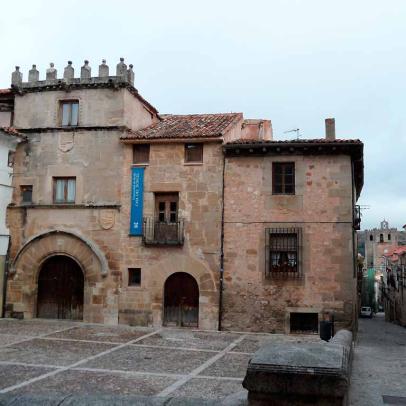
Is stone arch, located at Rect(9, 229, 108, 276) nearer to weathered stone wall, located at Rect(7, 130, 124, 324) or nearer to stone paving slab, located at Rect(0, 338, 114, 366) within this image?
weathered stone wall, located at Rect(7, 130, 124, 324)

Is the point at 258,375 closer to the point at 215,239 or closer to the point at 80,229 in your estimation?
the point at 215,239

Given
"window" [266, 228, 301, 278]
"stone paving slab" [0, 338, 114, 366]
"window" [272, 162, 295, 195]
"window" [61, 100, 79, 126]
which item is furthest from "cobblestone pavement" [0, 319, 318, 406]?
"window" [61, 100, 79, 126]

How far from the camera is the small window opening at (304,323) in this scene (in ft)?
58.3

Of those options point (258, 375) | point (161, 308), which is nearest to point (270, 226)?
point (161, 308)

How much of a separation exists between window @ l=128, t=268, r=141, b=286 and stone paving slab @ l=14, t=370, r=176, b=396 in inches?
333

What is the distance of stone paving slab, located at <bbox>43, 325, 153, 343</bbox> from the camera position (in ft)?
52.2

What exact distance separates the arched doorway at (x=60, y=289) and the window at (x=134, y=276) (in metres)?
2.10

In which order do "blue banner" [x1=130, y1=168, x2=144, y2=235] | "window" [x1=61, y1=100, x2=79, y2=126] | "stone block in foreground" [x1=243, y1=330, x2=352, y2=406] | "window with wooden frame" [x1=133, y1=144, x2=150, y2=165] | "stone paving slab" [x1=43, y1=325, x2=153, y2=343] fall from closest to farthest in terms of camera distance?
"stone block in foreground" [x1=243, y1=330, x2=352, y2=406] → "stone paving slab" [x1=43, y1=325, x2=153, y2=343] → "blue banner" [x1=130, y1=168, x2=144, y2=235] → "window with wooden frame" [x1=133, y1=144, x2=150, y2=165] → "window" [x1=61, y1=100, x2=79, y2=126]

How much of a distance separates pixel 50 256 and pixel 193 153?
723 cm

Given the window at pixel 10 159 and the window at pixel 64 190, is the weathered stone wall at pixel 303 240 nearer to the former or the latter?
the window at pixel 64 190

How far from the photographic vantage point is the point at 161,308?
740 inches

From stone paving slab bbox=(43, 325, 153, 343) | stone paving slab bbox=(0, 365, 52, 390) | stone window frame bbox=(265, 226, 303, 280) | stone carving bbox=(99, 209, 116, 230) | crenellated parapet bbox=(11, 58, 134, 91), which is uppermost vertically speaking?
crenellated parapet bbox=(11, 58, 134, 91)

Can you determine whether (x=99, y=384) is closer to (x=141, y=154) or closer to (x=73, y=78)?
(x=141, y=154)

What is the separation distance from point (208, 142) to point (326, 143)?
4.46 metres
